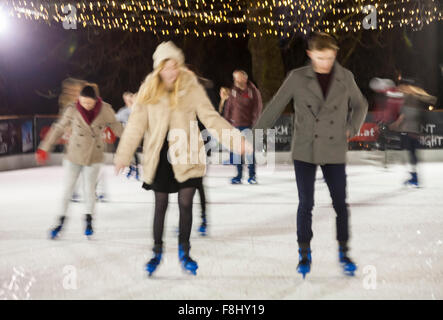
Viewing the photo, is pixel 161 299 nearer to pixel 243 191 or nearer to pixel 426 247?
pixel 426 247

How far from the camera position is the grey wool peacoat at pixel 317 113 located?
430cm

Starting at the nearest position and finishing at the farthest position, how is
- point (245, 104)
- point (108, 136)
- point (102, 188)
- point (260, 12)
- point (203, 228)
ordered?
1. point (203, 228)
2. point (102, 188)
3. point (245, 104)
4. point (108, 136)
5. point (260, 12)

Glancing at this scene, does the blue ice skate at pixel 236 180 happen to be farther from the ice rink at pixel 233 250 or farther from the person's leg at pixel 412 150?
the person's leg at pixel 412 150

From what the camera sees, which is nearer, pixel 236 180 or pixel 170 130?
pixel 170 130

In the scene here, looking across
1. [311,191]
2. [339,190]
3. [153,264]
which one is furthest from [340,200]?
[153,264]

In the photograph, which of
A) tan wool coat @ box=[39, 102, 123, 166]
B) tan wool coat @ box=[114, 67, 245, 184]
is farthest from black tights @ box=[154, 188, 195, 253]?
tan wool coat @ box=[39, 102, 123, 166]

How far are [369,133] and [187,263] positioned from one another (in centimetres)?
1045

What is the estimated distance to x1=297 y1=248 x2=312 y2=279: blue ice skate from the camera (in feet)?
14.3

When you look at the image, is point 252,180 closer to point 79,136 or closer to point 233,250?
point 79,136

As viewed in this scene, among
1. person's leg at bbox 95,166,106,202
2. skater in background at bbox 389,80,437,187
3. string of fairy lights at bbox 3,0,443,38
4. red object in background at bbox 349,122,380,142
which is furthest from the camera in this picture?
string of fairy lights at bbox 3,0,443,38

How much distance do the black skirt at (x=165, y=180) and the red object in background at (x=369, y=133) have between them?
10.3 meters

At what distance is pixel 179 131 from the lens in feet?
13.9

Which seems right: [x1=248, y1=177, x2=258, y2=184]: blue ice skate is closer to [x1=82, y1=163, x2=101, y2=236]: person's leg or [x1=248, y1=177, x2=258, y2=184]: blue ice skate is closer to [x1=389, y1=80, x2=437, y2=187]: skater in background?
[x1=389, y1=80, x2=437, y2=187]: skater in background

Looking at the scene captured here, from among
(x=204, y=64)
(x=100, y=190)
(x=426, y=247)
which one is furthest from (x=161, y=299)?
(x=204, y=64)
